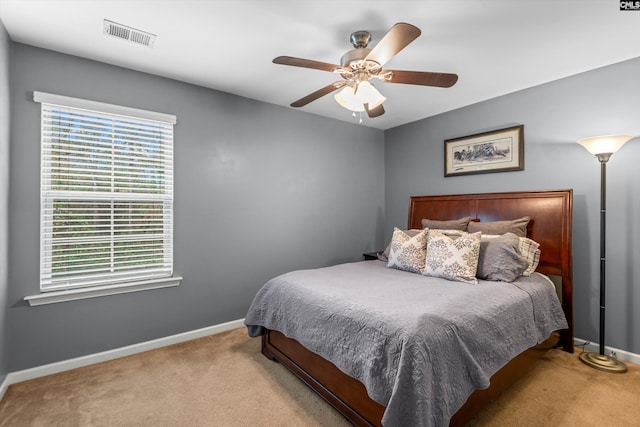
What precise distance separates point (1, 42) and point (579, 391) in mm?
4663

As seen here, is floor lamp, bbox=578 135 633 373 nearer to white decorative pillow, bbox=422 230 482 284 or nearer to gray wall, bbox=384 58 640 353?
gray wall, bbox=384 58 640 353

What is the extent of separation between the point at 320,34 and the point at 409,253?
79.1 inches

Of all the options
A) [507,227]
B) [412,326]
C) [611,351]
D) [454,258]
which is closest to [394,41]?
[412,326]

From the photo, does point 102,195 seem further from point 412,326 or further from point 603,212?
point 603,212

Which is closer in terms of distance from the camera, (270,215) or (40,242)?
(40,242)

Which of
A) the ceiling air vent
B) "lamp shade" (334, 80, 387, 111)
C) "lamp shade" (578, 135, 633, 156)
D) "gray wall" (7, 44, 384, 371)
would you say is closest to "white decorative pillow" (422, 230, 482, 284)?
"lamp shade" (578, 135, 633, 156)

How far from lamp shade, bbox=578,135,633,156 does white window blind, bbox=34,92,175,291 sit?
3702 mm

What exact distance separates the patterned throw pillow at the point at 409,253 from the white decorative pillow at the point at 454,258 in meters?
0.11

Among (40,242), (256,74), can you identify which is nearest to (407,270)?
(256,74)

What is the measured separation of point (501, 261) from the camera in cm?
249

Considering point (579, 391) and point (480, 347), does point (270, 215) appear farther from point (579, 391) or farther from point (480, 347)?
point (579, 391)

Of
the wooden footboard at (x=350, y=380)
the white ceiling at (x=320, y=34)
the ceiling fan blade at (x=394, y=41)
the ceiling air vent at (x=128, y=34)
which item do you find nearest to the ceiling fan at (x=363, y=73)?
the ceiling fan blade at (x=394, y=41)

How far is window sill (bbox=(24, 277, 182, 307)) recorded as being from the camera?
7.69 ft

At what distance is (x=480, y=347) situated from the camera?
1699mm
